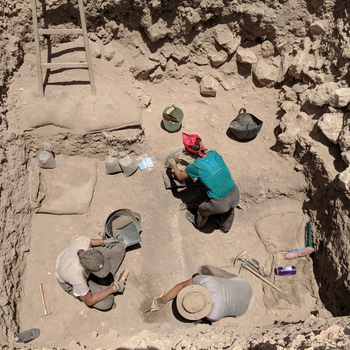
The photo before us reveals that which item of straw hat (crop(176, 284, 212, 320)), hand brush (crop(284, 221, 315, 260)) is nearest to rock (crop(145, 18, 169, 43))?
hand brush (crop(284, 221, 315, 260))

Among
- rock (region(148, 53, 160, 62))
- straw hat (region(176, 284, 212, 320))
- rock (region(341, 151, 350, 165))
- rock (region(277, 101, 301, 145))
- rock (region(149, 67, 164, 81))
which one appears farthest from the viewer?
rock (region(149, 67, 164, 81))

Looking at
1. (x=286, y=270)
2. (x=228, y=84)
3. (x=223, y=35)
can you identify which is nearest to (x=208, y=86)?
(x=228, y=84)

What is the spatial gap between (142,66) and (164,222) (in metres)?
3.09

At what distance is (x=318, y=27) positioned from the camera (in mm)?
4891

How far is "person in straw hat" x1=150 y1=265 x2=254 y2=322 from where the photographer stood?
3.06 meters

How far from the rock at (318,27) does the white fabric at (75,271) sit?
17.6ft

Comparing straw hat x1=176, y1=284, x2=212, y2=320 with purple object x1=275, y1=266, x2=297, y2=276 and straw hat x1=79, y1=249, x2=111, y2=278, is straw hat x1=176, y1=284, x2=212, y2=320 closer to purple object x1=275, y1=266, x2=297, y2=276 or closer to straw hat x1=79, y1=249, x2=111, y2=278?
straw hat x1=79, y1=249, x2=111, y2=278

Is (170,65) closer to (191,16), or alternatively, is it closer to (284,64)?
(191,16)

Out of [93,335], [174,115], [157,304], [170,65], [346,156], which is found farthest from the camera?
[170,65]

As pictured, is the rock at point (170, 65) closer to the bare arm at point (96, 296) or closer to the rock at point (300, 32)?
the rock at point (300, 32)

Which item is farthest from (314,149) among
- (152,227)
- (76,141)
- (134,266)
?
(76,141)

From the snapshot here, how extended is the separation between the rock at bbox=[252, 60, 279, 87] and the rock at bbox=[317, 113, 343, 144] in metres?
1.53

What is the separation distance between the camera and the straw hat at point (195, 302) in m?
3.02

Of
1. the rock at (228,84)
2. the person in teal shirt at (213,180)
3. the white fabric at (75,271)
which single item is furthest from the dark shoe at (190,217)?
the rock at (228,84)
